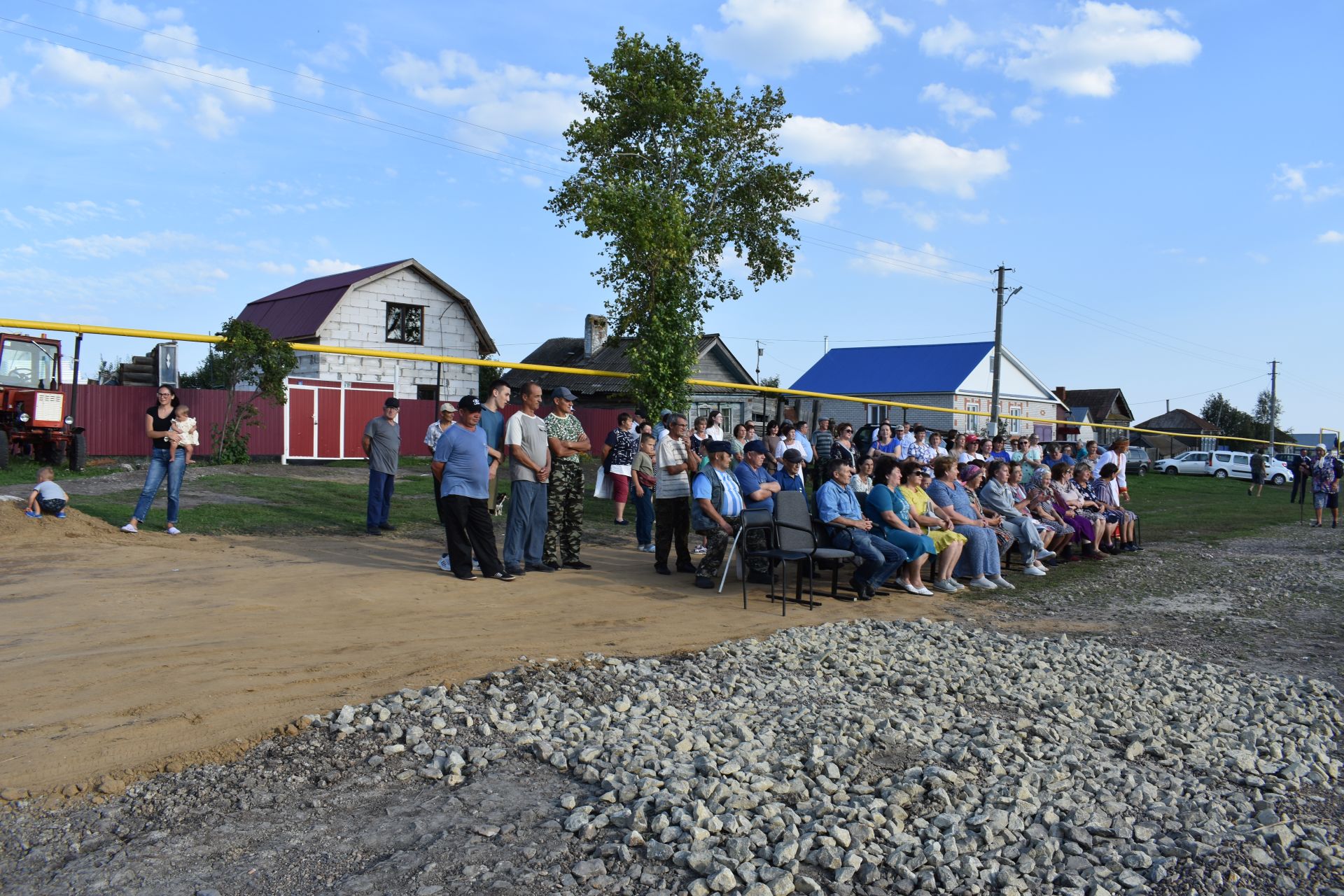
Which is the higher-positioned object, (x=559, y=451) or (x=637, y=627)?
(x=559, y=451)

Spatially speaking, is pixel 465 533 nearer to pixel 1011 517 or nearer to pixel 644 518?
pixel 644 518

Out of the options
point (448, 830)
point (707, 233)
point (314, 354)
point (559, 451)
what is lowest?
point (448, 830)

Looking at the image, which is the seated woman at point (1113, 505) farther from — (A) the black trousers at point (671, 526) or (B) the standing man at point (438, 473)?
(B) the standing man at point (438, 473)

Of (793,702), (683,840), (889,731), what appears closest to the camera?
(683,840)

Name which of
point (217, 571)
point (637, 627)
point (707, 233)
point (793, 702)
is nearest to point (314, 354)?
point (707, 233)

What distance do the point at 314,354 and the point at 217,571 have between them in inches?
857

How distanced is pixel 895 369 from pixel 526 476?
4509cm

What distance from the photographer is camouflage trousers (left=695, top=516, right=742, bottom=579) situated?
30.9 feet

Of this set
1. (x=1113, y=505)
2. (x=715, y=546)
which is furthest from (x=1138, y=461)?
(x=715, y=546)

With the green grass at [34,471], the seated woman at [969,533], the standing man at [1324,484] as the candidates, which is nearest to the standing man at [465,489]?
the seated woman at [969,533]

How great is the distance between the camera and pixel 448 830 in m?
3.67

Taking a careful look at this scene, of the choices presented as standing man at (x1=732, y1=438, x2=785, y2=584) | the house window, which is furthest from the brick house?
standing man at (x1=732, y1=438, x2=785, y2=584)

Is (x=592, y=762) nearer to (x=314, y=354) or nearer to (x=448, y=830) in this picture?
(x=448, y=830)

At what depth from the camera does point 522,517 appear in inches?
362
